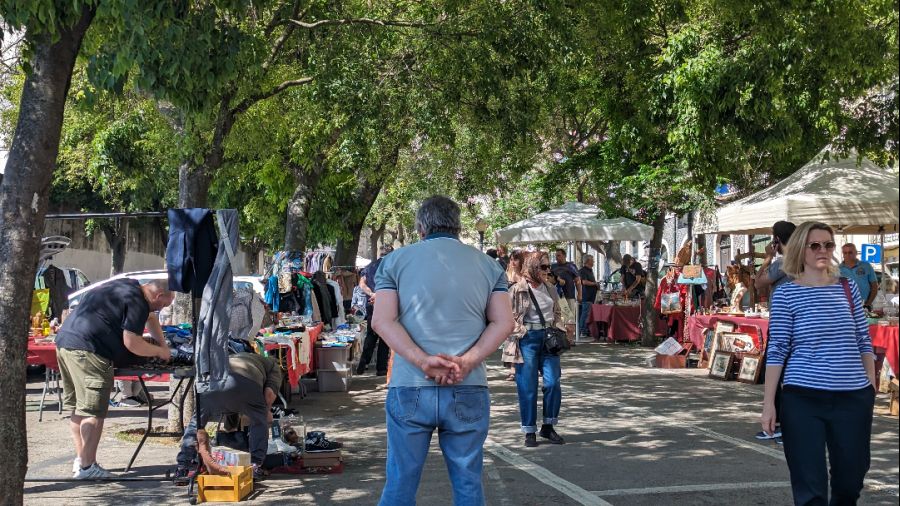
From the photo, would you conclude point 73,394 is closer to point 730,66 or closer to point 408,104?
point 408,104

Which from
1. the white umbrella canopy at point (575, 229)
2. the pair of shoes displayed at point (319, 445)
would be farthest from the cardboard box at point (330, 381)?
the white umbrella canopy at point (575, 229)

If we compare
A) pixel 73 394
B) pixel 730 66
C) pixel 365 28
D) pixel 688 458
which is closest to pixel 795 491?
pixel 688 458

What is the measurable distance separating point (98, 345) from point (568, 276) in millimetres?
12151

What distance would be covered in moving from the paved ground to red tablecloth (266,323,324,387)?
0.47 metres

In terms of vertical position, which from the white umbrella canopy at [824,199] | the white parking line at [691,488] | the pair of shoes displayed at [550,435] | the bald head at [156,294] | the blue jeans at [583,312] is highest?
the white umbrella canopy at [824,199]

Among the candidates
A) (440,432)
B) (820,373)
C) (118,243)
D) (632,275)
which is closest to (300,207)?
(632,275)

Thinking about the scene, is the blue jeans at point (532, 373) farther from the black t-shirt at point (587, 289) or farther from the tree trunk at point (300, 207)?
the black t-shirt at point (587, 289)

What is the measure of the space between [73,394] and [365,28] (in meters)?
7.54

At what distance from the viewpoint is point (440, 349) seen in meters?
4.29

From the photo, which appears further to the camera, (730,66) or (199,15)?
(730,66)

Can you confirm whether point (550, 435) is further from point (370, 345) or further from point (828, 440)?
point (370, 345)

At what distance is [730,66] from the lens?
12.9 meters

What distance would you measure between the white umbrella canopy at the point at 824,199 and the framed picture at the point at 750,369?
5.82ft

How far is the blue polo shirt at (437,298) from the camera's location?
169 inches
